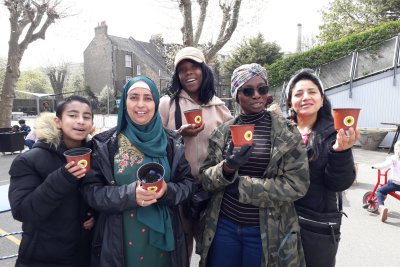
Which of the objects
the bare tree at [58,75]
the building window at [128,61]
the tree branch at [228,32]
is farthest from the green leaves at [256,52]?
the bare tree at [58,75]

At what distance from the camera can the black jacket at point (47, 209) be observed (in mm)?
1802

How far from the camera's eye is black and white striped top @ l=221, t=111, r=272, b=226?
1.99 m

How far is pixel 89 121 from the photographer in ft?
7.11

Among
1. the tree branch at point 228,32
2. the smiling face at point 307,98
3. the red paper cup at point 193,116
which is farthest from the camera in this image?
the tree branch at point 228,32

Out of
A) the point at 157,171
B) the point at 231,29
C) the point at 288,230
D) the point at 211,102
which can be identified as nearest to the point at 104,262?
the point at 157,171

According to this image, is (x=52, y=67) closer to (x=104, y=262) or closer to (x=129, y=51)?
(x=129, y=51)

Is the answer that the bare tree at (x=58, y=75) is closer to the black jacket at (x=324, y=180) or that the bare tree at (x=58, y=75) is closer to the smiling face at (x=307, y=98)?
the smiling face at (x=307, y=98)

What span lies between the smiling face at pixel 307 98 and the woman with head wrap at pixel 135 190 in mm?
944

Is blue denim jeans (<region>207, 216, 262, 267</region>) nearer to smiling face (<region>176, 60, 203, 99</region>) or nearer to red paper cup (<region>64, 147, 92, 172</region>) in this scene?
red paper cup (<region>64, 147, 92, 172</region>)

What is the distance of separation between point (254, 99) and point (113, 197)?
3.82ft

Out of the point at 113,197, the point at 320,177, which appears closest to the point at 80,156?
the point at 113,197

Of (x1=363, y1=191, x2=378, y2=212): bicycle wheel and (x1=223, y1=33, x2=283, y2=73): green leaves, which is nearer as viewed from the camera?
(x1=363, y1=191, x2=378, y2=212): bicycle wheel

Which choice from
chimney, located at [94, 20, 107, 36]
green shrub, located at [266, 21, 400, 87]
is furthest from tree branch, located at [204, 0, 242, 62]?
chimney, located at [94, 20, 107, 36]

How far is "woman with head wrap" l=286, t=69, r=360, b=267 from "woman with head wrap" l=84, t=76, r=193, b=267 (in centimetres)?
86
